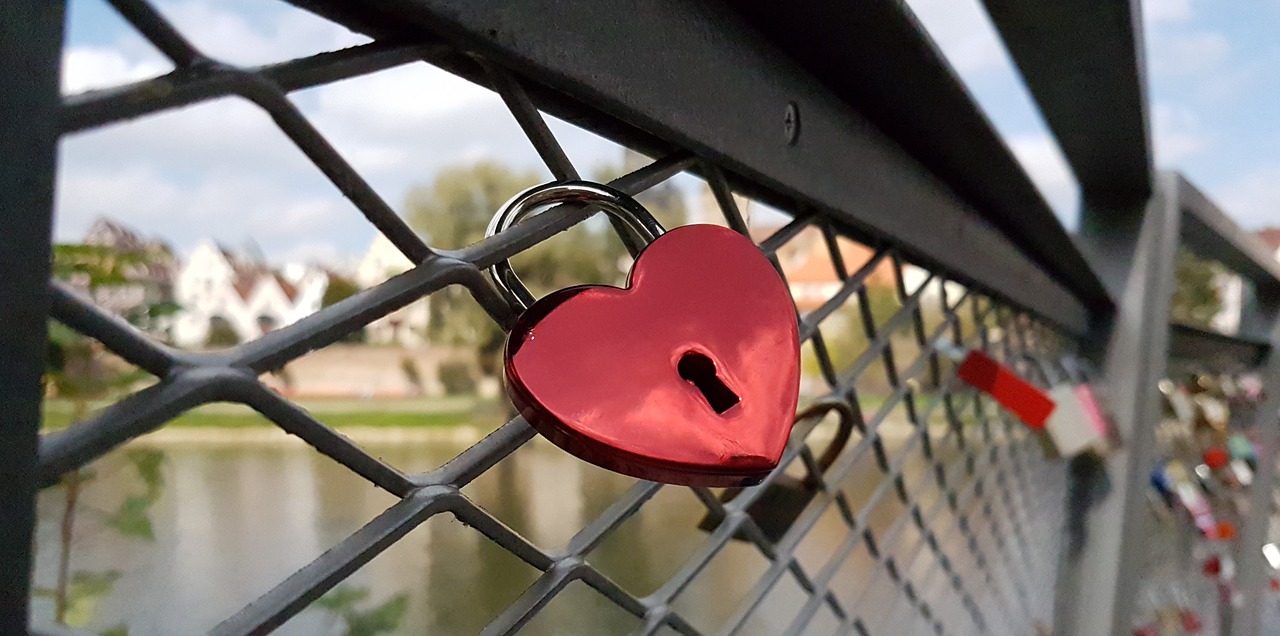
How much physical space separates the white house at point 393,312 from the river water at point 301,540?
0.04 metres

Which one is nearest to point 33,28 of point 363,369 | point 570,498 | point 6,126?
point 6,126

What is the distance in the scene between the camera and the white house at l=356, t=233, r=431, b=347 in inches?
9.4

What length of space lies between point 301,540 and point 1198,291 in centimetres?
243

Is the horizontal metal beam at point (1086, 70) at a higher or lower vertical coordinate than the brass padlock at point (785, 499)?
higher

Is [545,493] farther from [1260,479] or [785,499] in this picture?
[1260,479]

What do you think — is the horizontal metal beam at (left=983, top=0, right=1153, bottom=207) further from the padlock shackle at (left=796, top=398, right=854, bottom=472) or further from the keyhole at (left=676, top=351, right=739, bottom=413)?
the keyhole at (left=676, top=351, right=739, bottom=413)

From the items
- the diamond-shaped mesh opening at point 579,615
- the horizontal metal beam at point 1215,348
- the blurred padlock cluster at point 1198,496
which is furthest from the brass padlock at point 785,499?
the blurred padlock cluster at point 1198,496

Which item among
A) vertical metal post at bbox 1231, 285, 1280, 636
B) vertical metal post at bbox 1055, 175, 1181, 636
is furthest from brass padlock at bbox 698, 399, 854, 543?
vertical metal post at bbox 1231, 285, 1280, 636

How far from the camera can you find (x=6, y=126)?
13 cm

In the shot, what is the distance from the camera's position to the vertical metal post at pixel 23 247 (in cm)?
13

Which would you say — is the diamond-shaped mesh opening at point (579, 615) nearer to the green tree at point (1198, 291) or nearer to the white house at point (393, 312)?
the white house at point (393, 312)

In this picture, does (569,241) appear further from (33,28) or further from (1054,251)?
(1054,251)

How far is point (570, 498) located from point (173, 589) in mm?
181

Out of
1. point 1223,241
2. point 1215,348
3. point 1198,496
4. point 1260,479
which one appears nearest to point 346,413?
point 1223,241
